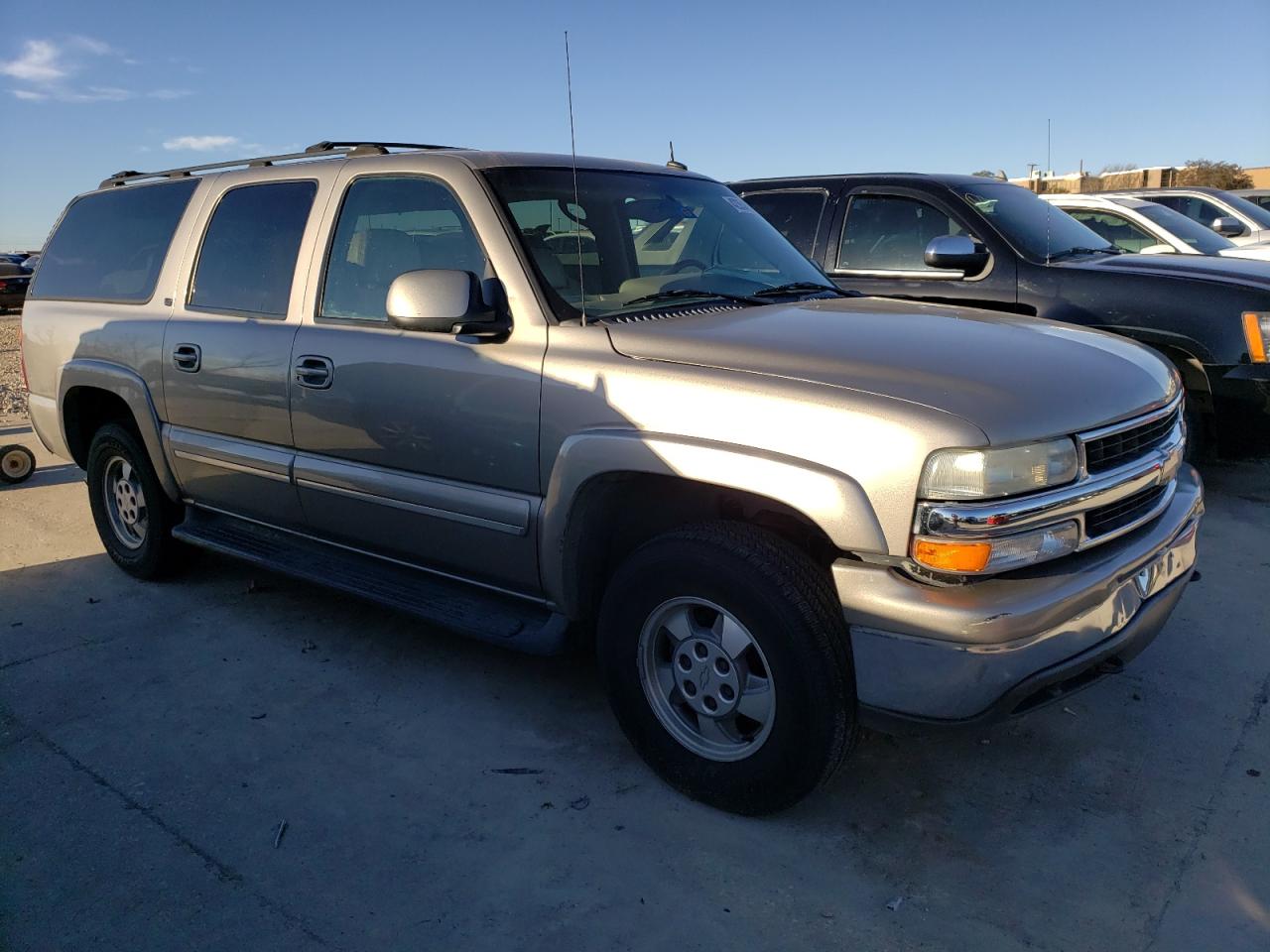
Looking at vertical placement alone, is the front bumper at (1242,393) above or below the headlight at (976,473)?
below

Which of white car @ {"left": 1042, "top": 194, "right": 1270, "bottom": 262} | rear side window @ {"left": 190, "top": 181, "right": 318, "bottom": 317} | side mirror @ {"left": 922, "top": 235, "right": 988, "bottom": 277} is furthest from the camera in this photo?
white car @ {"left": 1042, "top": 194, "right": 1270, "bottom": 262}

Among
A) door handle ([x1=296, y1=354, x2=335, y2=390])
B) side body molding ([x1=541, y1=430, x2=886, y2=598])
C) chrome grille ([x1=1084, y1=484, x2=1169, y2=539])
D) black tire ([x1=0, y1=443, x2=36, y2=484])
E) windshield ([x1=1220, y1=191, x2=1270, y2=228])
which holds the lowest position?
black tire ([x1=0, y1=443, x2=36, y2=484])

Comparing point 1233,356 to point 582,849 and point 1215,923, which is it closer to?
point 1215,923

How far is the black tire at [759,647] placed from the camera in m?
2.63

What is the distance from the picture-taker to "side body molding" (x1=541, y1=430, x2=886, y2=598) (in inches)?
98.5

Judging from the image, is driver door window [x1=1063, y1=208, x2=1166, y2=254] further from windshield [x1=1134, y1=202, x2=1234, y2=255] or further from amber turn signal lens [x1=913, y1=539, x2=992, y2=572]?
amber turn signal lens [x1=913, y1=539, x2=992, y2=572]

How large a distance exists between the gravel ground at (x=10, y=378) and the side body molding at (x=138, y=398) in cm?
361

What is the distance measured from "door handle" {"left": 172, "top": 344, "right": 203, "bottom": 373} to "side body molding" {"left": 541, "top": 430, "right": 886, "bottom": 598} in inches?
80.9

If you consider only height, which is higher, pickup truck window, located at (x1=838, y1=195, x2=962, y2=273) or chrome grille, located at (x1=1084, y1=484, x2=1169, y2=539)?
pickup truck window, located at (x1=838, y1=195, x2=962, y2=273)

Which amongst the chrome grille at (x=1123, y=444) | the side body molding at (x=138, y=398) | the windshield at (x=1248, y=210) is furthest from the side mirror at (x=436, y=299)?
the windshield at (x=1248, y=210)

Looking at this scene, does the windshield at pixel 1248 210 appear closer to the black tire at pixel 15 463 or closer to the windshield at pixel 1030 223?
the windshield at pixel 1030 223

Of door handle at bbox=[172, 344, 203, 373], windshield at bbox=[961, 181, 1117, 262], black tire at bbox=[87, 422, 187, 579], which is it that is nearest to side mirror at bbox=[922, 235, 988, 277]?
windshield at bbox=[961, 181, 1117, 262]

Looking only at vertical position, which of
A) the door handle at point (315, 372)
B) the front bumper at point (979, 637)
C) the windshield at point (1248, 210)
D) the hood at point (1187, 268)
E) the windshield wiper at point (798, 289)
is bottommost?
the front bumper at point (979, 637)

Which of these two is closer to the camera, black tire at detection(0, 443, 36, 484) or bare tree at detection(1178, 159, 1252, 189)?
black tire at detection(0, 443, 36, 484)
